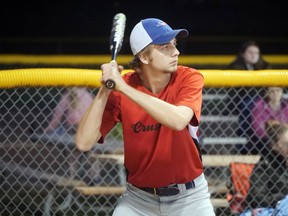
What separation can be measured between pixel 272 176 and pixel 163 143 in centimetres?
171

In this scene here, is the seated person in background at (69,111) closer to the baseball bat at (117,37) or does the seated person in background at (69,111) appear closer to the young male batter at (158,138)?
the baseball bat at (117,37)

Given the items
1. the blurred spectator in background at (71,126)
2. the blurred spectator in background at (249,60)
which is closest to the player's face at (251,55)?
the blurred spectator in background at (249,60)

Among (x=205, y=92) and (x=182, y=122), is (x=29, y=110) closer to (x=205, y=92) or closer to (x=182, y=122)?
(x=205, y=92)

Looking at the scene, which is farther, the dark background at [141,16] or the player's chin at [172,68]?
the dark background at [141,16]

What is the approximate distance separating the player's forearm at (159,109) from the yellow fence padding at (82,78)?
46.7 inches

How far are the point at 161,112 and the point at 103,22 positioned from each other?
360 inches

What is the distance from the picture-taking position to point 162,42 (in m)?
3.69

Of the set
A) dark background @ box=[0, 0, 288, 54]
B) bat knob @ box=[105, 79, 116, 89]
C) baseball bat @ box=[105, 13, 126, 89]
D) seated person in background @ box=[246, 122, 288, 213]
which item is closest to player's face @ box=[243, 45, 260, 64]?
seated person in background @ box=[246, 122, 288, 213]

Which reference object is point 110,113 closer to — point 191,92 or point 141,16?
point 191,92

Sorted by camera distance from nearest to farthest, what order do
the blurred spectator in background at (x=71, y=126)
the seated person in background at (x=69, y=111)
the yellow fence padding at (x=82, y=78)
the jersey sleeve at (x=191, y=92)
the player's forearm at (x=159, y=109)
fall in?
the player's forearm at (x=159, y=109)
the jersey sleeve at (x=191, y=92)
the yellow fence padding at (x=82, y=78)
the blurred spectator in background at (x=71, y=126)
the seated person in background at (x=69, y=111)

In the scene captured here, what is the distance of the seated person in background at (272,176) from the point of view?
16.7 feet

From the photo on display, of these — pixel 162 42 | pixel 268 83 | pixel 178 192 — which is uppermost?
pixel 162 42

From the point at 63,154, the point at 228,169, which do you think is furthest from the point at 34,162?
the point at 228,169

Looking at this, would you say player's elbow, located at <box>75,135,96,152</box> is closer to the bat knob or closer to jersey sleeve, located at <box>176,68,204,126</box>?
the bat knob
